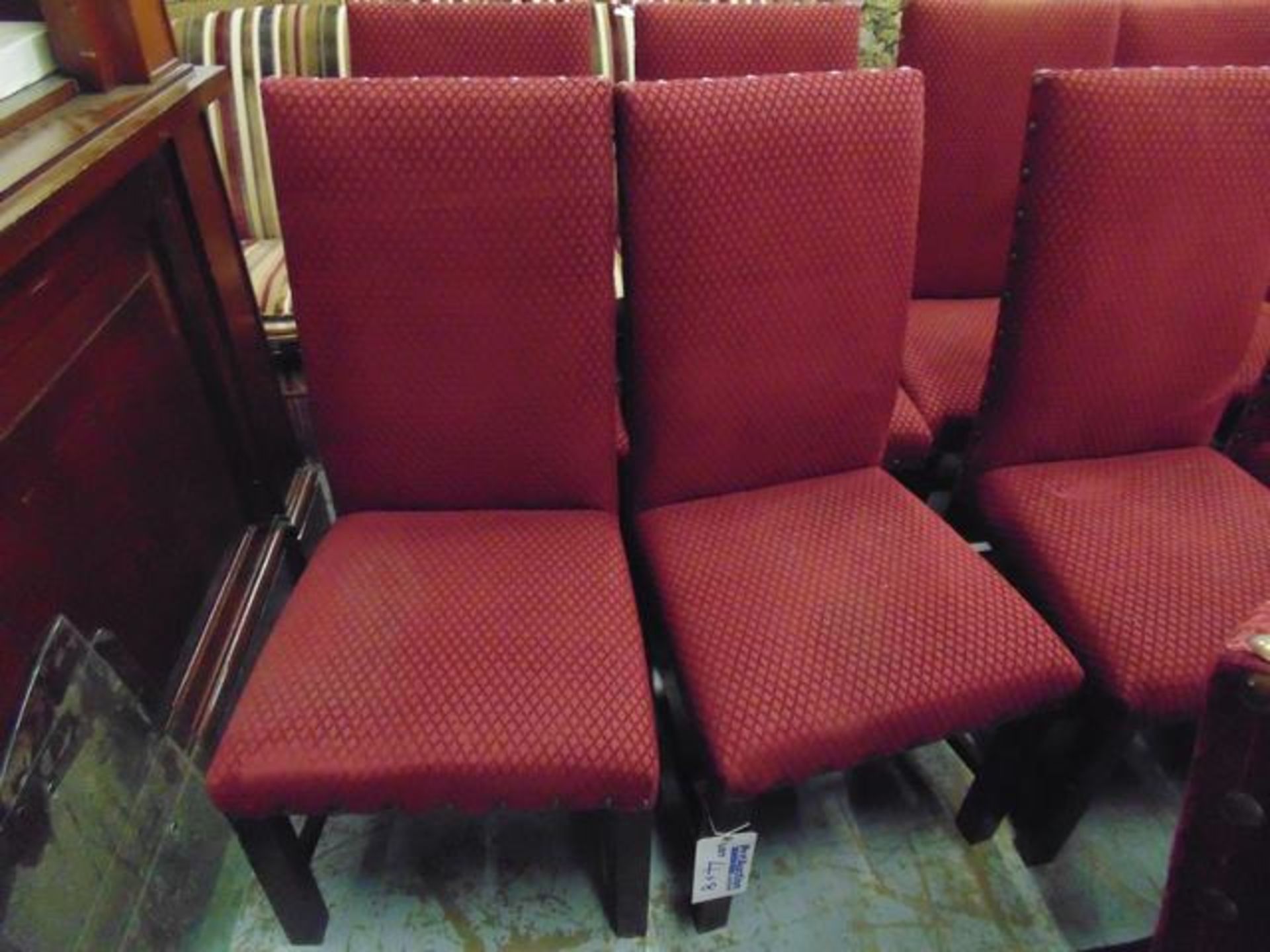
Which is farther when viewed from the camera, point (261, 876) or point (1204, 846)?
point (261, 876)

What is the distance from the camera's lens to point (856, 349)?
1.10m

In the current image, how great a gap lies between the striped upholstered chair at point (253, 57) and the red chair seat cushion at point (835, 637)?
59.4 inches

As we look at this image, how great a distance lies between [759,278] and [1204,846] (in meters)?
0.72

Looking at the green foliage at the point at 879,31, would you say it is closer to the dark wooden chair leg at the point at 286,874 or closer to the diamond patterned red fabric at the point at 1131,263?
the diamond patterned red fabric at the point at 1131,263

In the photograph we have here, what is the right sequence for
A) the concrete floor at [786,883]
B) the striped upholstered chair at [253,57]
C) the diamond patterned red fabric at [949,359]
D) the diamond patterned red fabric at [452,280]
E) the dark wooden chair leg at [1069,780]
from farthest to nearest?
the striped upholstered chair at [253,57], the diamond patterned red fabric at [949,359], the concrete floor at [786,883], the dark wooden chair leg at [1069,780], the diamond patterned red fabric at [452,280]

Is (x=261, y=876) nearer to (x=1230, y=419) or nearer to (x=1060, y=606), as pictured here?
(x=1060, y=606)

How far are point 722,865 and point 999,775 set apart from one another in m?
0.42

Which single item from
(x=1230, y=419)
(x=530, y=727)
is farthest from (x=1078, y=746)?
(x=1230, y=419)

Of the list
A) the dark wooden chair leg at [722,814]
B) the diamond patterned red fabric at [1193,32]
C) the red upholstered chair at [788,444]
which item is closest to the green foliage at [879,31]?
the diamond patterned red fabric at [1193,32]

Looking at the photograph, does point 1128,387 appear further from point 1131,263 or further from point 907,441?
point 907,441

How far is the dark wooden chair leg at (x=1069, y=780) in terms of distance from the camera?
998 millimetres

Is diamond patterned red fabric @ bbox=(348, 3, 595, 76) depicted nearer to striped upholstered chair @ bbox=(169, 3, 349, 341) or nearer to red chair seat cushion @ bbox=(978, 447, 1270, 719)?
striped upholstered chair @ bbox=(169, 3, 349, 341)

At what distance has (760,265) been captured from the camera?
101 centimetres

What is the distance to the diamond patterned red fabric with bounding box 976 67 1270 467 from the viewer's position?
3.31 ft
